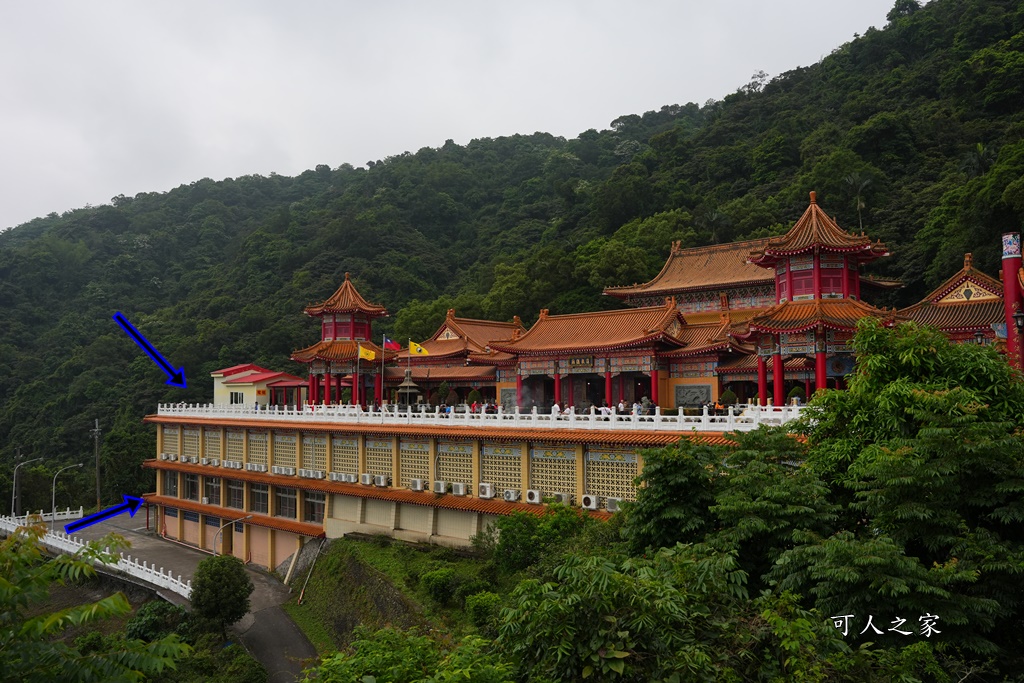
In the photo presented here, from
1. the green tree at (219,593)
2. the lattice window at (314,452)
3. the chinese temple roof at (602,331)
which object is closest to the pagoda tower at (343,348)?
the lattice window at (314,452)

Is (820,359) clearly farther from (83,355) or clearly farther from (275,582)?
(83,355)

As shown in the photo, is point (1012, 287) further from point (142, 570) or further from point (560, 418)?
point (142, 570)

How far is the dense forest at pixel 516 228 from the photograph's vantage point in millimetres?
49562

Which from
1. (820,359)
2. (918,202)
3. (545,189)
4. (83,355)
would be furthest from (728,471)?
(545,189)

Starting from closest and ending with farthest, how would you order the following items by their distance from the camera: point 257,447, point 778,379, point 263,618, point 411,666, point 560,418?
point 411,666 < point 560,418 < point 778,379 < point 263,618 < point 257,447

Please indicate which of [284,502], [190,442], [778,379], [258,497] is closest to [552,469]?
[778,379]

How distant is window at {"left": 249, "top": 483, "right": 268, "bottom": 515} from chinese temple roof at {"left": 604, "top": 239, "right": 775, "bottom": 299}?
1839cm

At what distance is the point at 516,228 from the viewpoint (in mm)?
84500

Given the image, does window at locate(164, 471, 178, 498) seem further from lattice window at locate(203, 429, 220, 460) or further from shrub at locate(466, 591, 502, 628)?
shrub at locate(466, 591, 502, 628)

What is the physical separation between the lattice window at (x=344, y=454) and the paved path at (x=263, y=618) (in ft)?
16.5

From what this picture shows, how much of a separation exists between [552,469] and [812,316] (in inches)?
374

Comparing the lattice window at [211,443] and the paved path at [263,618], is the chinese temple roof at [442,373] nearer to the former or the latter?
the lattice window at [211,443]

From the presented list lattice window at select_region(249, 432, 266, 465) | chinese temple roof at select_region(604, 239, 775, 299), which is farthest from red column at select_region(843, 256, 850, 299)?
lattice window at select_region(249, 432, 266, 465)

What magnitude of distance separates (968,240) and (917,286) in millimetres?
6858
